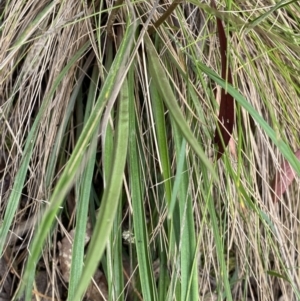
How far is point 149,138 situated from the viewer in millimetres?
753

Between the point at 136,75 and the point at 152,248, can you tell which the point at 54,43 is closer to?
the point at 136,75

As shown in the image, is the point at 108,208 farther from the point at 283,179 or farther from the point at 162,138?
the point at 283,179

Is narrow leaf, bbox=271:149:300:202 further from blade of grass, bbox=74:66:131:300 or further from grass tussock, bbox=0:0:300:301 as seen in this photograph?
blade of grass, bbox=74:66:131:300

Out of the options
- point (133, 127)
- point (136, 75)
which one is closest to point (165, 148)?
point (133, 127)

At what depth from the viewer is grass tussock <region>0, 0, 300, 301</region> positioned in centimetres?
68

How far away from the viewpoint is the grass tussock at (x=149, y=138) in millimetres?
679

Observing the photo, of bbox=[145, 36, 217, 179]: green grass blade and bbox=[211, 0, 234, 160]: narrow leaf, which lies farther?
bbox=[211, 0, 234, 160]: narrow leaf

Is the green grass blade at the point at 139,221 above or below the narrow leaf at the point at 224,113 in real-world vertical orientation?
below

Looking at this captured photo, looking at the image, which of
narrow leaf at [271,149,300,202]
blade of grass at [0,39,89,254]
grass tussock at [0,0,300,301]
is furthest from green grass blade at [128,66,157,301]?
narrow leaf at [271,149,300,202]

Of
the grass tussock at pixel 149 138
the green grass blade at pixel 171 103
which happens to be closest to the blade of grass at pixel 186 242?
the grass tussock at pixel 149 138

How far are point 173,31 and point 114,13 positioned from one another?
0.41 feet

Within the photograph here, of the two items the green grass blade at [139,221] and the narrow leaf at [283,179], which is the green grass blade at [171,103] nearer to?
the green grass blade at [139,221]

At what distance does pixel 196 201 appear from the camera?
2.42ft

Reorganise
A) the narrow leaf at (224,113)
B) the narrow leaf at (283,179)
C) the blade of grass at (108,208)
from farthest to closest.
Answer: the narrow leaf at (283,179)
the narrow leaf at (224,113)
the blade of grass at (108,208)
